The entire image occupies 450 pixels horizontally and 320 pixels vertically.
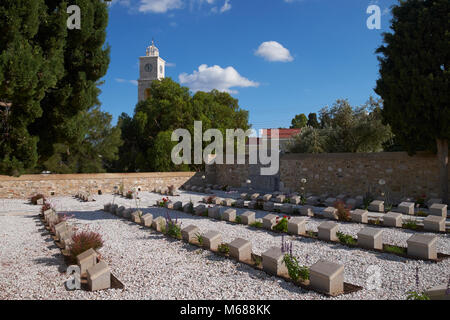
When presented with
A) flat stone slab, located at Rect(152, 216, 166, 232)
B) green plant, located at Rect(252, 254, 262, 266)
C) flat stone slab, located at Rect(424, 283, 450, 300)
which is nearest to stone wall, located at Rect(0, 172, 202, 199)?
flat stone slab, located at Rect(152, 216, 166, 232)

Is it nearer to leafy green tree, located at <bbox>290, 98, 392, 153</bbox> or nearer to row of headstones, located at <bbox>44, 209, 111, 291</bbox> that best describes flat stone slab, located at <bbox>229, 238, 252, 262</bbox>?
row of headstones, located at <bbox>44, 209, 111, 291</bbox>

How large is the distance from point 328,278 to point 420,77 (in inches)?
331

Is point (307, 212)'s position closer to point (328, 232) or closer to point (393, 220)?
point (393, 220)

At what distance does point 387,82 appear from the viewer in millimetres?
10398

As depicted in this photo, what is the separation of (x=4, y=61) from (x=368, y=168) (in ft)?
38.6

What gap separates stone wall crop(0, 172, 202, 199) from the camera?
1430cm

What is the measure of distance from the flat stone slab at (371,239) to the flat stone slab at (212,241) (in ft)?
8.57

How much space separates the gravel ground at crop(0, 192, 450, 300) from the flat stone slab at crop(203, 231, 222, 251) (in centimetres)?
16

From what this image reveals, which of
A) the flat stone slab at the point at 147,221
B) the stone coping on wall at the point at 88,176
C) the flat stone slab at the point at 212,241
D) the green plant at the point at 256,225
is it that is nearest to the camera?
the flat stone slab at the point at 212,241

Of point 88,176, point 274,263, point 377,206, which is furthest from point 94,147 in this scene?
point 274,263

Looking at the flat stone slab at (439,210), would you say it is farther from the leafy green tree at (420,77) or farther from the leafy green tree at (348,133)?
the leafy green tree at (348,133)

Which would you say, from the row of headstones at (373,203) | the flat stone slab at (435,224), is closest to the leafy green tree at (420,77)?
the row of headstones at (373,203)

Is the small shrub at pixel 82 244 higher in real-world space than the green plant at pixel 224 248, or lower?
higher

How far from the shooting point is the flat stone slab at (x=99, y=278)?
3922 mm
